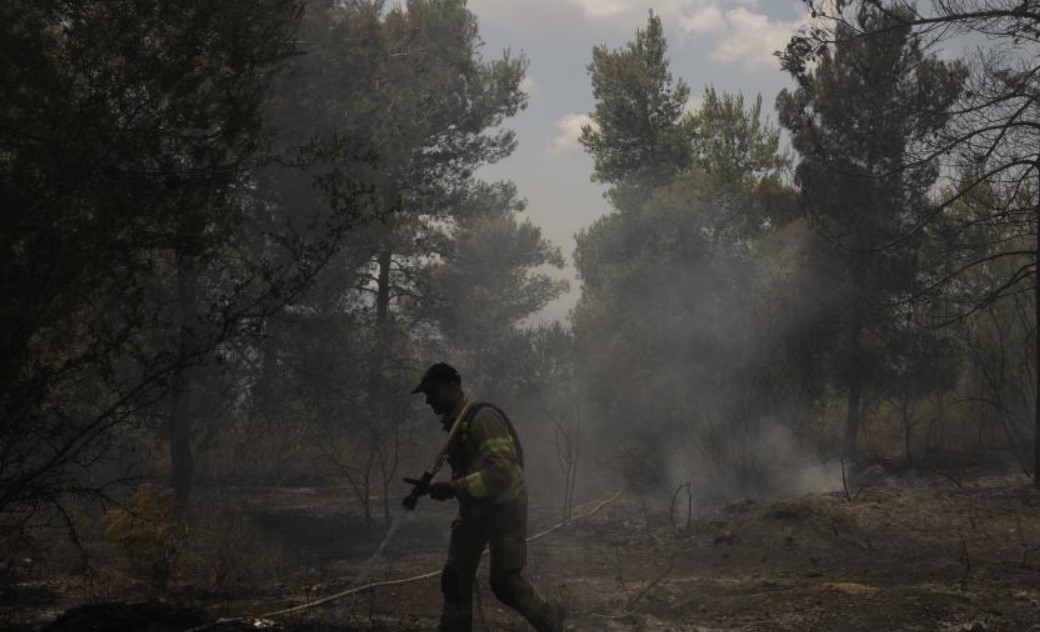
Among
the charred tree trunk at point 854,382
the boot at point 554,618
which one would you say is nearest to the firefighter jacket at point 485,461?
the boot at point 554,618

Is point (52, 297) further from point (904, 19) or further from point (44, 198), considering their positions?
point (904, 19)

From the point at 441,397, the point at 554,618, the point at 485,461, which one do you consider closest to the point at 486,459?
the point at 485,461

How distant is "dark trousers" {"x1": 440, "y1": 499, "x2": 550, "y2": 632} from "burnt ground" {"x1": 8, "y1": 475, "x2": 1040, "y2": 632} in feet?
5.44

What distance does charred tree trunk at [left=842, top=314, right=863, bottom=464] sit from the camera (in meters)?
21.0

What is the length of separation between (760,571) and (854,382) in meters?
12.4

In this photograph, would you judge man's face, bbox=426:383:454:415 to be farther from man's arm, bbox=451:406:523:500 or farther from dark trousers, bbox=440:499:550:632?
dark trousers, bbox=440:499:550:632

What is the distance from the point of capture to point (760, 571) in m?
9.94

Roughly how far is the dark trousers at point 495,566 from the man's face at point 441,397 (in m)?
0.65

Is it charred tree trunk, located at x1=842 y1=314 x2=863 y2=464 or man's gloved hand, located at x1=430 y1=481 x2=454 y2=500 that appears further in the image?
charred tree trunk, located at x1=842 y1=314 x2=863 y2=464

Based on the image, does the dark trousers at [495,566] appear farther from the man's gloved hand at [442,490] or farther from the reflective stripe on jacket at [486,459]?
the man's gloved hand at [442,490]

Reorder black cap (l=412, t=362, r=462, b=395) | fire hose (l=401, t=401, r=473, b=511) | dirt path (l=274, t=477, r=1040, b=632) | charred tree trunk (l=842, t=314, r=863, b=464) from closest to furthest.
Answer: fire hose (l=401, t=401, r=473, b=511) → black cap (l=412, t=362, r=462, b=395) → dirt path (l=274, t=477, r=1040, b=632) → charred tree trunk (l=842, t=314, r=863, b=464)

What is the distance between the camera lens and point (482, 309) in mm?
32438

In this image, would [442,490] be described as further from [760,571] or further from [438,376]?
[760,571]

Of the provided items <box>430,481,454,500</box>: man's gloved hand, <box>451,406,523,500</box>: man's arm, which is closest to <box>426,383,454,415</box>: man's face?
<box>451,406,523,500</box>: man's arm
